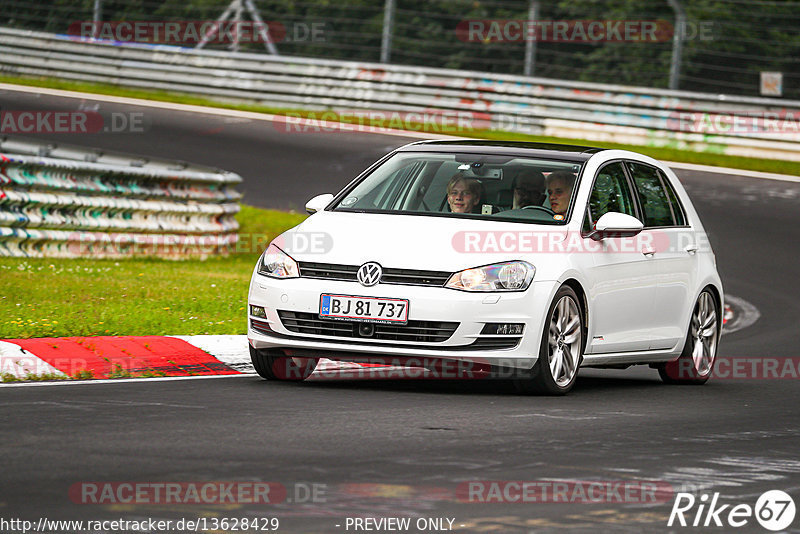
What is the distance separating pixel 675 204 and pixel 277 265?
351 cm

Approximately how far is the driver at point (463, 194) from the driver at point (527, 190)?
0.80 feet

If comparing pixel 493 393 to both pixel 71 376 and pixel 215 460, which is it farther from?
pixel 215 460

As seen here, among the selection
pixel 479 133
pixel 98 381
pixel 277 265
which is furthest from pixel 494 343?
pixel 479 133

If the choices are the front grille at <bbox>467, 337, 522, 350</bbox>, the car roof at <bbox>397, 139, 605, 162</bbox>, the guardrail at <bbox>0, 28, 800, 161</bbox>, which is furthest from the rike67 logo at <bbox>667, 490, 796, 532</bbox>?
the guardrail at <bbox>0, 28, 800, 161</bbox>

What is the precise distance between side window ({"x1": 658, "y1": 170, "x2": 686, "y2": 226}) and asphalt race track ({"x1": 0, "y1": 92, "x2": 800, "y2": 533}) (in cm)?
125

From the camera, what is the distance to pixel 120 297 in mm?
12547

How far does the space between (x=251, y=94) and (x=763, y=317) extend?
55.6 ft

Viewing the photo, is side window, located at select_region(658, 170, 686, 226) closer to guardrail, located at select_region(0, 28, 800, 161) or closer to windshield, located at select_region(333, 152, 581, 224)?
windshield, located at select_region(333, 152, 581, 224)

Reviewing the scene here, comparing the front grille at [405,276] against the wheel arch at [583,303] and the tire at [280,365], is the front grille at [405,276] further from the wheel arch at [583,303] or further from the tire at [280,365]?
the wheel arch at [583,303]

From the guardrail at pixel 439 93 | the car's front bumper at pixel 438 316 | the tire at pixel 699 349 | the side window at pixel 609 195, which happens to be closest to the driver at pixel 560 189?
the side window at pixel 609 195

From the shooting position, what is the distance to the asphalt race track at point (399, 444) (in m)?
5.72

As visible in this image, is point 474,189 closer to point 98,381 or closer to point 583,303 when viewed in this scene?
point 583,303

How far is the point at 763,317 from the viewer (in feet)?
50.0

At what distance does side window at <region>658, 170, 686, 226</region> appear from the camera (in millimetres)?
11328
